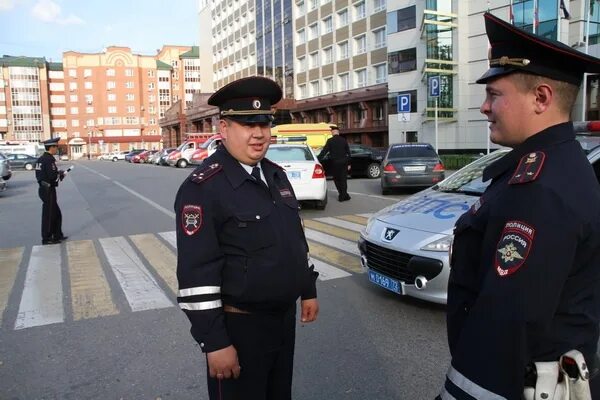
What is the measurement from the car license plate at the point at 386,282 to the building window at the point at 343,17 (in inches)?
1605

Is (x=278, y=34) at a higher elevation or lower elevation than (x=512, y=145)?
higher

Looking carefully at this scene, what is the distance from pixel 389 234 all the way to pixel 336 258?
2.42 meters

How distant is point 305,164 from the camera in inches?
447

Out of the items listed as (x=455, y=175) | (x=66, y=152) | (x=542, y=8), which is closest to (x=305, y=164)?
(x=455, y=175)

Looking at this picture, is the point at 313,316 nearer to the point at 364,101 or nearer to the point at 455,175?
the point at 455,175

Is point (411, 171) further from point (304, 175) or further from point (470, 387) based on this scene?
point (470, 387)

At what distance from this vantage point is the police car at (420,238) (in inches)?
168

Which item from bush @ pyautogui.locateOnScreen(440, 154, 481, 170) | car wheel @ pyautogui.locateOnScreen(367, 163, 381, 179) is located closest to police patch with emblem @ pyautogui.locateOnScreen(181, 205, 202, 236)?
car wheel @ pyautogui.locateOnScreen(367, 163, 381, 179)

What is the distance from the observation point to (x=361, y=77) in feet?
135

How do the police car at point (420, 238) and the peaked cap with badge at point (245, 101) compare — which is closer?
the peaked cap with badge at point (245, 101)

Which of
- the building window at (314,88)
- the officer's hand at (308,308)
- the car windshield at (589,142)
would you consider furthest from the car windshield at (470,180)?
the building window at (314,88)

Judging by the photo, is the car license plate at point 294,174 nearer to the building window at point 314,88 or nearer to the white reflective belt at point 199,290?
the white reflective belt at point 199,290

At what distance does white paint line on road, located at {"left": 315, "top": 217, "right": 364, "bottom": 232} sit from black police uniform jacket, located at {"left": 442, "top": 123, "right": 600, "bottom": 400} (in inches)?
301

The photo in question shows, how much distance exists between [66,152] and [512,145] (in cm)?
12264
